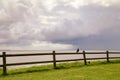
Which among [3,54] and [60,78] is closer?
[60,78]

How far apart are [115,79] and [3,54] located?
31.0ft

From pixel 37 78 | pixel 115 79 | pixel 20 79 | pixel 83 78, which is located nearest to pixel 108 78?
pixel 115 79

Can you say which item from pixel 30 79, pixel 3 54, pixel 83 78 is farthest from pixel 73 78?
pixel 3 54

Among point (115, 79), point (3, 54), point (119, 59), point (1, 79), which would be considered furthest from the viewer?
point (119, 59)

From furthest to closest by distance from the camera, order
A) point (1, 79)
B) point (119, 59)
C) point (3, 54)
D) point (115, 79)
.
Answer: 1. point (119, 59)
2. point (3, 54)
3. point (1, 79)
4. point (115, 79)

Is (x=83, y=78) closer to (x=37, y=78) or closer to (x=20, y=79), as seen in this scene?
(x=37, y=78)

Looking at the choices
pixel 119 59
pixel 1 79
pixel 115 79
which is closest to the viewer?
pixel 115 79

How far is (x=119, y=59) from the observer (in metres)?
38.2

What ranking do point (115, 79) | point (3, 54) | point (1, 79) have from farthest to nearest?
point (3, 54) → point (1, 79) → point (115, 79)

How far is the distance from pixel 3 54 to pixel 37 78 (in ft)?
15.9

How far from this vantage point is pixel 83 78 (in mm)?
17750

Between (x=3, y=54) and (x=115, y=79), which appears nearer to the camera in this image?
(x=115, y=79)

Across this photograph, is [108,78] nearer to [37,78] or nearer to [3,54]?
[37,78]

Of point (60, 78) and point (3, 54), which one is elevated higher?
point (3, 54)
